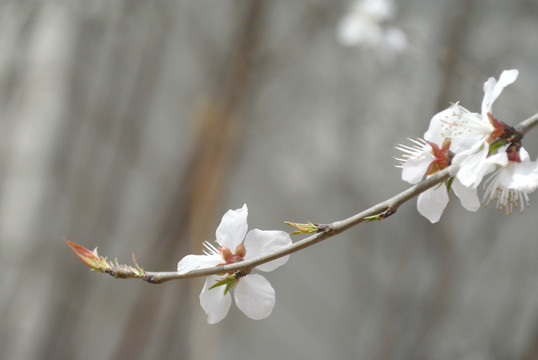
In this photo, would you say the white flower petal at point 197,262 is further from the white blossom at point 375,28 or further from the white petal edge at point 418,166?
the white blossom at point 375,28

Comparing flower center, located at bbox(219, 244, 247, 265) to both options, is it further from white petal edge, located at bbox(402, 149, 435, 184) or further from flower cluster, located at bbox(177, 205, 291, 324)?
white petal edge, located at bbox(402, 149, 435, 184)

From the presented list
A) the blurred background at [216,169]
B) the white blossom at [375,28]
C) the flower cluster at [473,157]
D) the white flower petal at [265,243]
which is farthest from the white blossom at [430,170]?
the blurred background at [216,169]

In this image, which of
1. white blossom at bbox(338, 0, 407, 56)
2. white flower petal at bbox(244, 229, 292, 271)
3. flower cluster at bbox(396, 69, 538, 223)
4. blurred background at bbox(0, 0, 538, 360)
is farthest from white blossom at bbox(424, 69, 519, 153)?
blurred background at bbox(0, 0, 538, 360)

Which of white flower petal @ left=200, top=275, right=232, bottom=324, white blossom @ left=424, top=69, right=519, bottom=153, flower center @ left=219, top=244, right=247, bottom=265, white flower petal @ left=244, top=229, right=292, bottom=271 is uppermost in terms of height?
white blossom @ left=424, top=69, right=519, bottom=153

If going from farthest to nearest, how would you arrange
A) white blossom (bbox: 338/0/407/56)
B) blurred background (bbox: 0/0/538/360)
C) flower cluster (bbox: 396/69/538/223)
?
blurred background (bbox: 0/0/538/360) < white blossom (bbox: 338/0/407/56) < flower cluster (bbox: 396/69/538/223)

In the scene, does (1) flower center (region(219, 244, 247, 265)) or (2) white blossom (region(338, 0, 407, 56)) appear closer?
(1) flower center (region(219, 244, 247, 265))

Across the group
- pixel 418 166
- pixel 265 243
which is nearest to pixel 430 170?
pixel 418 166

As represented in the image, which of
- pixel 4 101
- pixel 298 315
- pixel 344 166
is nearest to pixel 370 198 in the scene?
pixel 344 166
